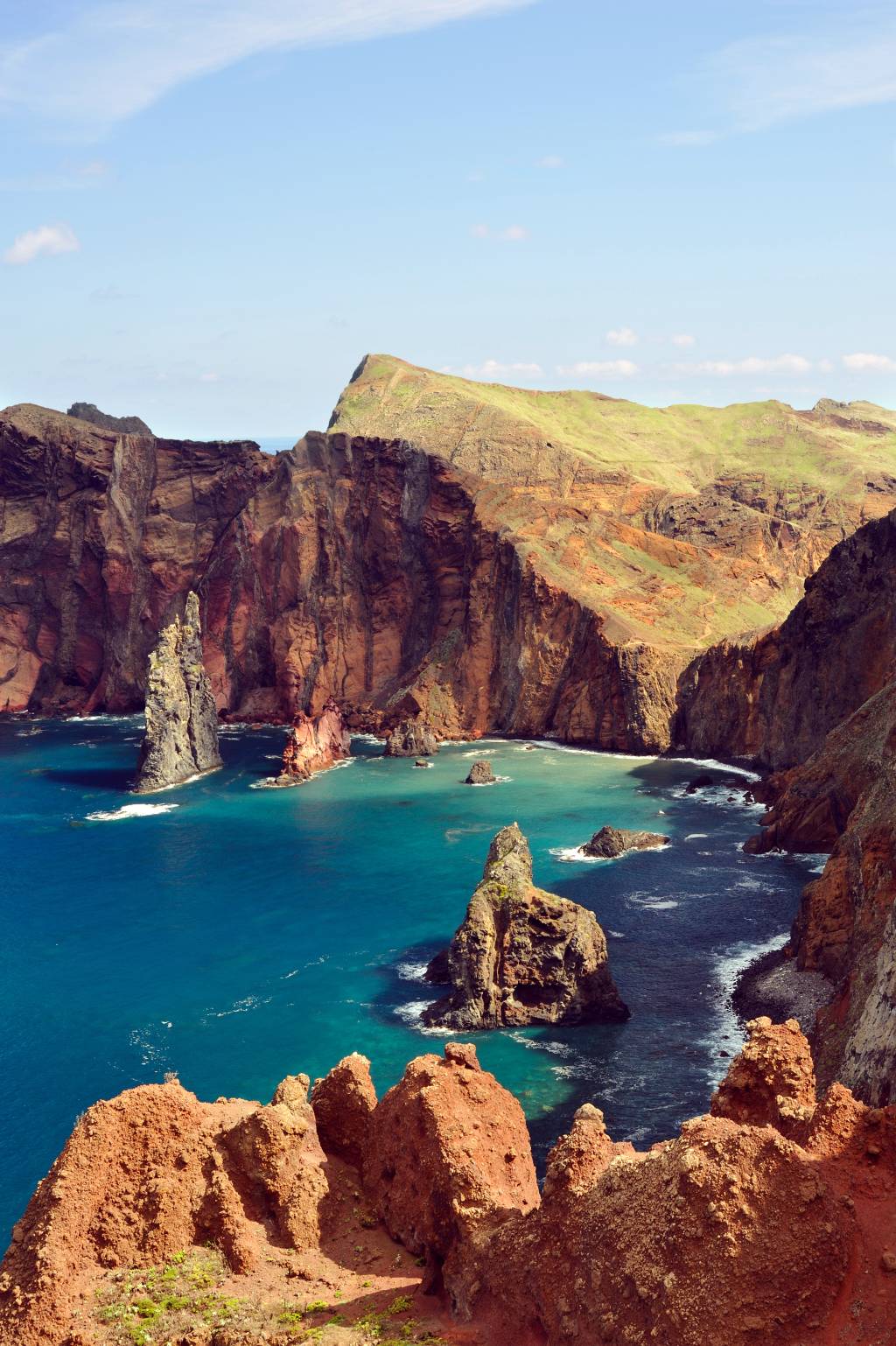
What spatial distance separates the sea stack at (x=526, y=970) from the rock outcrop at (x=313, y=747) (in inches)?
3175

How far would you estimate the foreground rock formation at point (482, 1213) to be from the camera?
1068 inches

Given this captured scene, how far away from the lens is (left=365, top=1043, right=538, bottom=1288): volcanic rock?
3897 cm

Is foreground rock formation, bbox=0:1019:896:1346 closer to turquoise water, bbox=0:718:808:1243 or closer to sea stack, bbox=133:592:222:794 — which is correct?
turquoise water, bbox=0:718:808:1243

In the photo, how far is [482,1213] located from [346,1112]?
355 inches

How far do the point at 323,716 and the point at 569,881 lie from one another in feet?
243

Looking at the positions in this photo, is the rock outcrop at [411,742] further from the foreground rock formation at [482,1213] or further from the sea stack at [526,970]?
the foreground rock formation at [482,1213]

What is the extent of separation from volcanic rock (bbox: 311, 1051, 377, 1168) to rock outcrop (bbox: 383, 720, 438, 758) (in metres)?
125

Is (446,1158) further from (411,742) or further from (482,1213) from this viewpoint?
(411,742)

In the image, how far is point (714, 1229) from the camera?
2742 cm

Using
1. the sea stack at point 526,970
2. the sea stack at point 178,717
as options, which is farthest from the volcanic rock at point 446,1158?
the sea stack at point 178,717

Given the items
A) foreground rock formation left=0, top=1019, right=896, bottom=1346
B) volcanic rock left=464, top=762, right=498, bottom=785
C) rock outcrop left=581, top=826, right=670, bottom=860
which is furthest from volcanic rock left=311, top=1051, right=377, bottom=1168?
volcanic rock left=464, top=762, right=498, bottom=785

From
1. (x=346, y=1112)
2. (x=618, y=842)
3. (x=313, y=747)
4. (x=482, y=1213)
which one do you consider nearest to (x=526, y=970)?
(x=346, y=1112)

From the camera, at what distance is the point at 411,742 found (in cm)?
17375

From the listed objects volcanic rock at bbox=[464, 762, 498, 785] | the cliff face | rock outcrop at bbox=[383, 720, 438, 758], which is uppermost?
the cliff face
